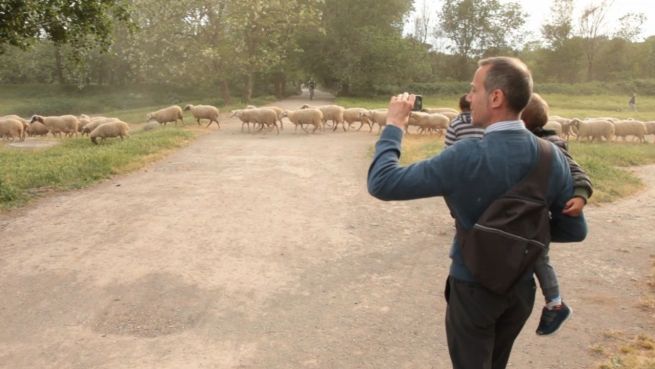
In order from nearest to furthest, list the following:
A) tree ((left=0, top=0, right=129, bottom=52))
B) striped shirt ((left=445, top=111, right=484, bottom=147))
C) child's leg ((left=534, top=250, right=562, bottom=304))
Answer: child's leg ((left=534, top=250, right=562, bottom=304))
striped shirt ((left=445, top=111, right=484, bottom=147))
tree ((left=0, top=0, right=129, bottom=52))

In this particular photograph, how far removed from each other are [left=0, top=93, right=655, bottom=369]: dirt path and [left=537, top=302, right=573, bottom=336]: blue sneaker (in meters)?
0.87

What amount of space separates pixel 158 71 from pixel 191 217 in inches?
1115

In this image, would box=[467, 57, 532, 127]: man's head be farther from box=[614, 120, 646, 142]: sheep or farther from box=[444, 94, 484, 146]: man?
box=[614, 120, 646, 142]: sheep

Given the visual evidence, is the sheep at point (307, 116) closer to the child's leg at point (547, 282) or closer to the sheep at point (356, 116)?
the sheep at point (356, 116)

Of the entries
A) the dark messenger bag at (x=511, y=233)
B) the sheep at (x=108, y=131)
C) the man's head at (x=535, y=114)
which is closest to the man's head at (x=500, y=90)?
the dark messenger bag at (x=511, y=233)

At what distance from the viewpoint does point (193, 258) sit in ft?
23.3

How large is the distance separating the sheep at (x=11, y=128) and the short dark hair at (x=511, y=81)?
2391 centimetres

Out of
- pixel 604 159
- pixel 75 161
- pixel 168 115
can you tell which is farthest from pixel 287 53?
pixel 75 161

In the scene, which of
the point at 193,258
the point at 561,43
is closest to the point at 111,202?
the point at 193,258

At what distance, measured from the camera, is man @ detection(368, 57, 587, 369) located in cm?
253

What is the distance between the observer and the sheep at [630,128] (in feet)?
70.7

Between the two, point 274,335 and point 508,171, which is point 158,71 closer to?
point 274,335

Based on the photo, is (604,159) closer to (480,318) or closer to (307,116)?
(307,116)

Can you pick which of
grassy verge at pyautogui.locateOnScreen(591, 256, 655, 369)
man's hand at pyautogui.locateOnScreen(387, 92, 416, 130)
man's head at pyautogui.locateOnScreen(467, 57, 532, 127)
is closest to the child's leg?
grassy verge at pyautogui.locateOnScreen(591, 256, 655, 369)
